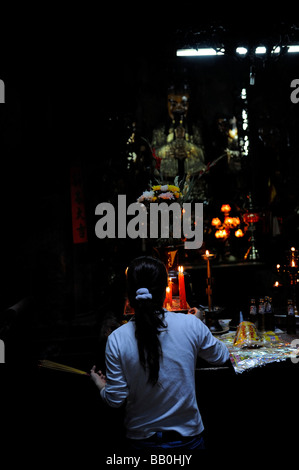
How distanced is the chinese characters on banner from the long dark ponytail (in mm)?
4691

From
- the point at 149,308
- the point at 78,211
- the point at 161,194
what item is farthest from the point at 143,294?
the point at 78,211

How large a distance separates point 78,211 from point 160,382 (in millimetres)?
4946

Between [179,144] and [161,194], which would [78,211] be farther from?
[179,144]

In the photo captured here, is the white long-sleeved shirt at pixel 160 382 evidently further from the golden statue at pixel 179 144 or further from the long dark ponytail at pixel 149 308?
the golden statue at pixel 179 144

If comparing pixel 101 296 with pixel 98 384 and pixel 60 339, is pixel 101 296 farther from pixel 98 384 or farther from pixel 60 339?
pixel 98 384

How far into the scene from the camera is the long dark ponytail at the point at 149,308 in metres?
1.57

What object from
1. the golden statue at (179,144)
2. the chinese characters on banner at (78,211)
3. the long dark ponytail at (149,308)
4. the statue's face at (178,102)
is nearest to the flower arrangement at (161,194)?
the long dark ponytail at (149,308)

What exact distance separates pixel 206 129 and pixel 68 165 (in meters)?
4.32

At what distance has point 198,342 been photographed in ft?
5.51

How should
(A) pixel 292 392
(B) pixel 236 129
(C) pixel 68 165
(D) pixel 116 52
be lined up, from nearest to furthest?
(A) pixel 292 392
(D) pixel 116 52
(C) pixel 68 165
(B) pixel 236 129

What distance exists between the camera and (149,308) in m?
1.61

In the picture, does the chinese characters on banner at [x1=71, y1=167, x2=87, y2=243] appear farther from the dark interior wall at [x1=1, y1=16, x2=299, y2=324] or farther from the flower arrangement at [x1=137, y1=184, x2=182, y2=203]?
the flower arrangement at [x1=137, y1=184, x2=182, y2=203]

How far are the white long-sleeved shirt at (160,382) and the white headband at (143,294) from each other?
13 cm
